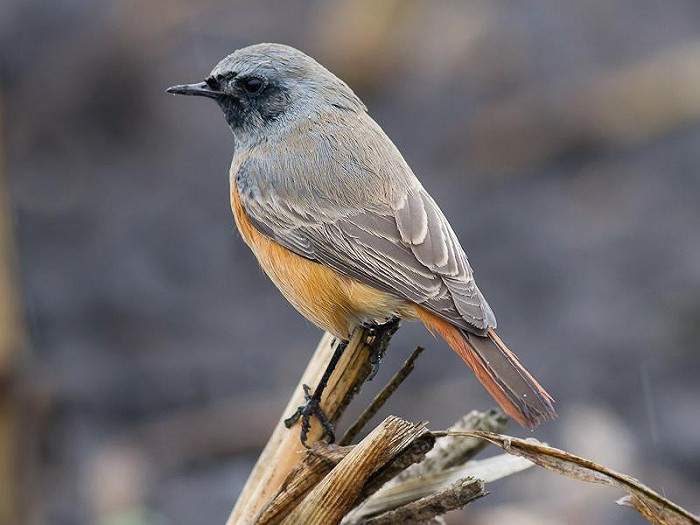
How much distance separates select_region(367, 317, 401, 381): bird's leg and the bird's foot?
207mm

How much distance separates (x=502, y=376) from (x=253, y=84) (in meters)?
1.77

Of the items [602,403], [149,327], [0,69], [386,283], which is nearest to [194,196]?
[149,327]

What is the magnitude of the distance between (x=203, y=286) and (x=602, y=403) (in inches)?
104

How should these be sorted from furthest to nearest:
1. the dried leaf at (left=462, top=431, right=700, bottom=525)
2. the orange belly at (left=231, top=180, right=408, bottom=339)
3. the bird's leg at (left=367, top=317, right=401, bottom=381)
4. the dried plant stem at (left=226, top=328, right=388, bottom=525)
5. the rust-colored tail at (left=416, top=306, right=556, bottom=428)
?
the orange belly at (left=231, top=180, right=408, bottom=339) < the bird's leg at (left=367, top=317, right=401, bottom=381) < the dried plant stem at (left=226, top=328, right=388, bottom=525) < the rust-colored tail at (left=416, top=306, right=556, bottom=428) < the dried leaf at (left=462, top=431, right=700, bottom=525)

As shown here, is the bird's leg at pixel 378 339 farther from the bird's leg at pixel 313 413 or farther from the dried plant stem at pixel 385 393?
the dried plant stem at pixel 385 393

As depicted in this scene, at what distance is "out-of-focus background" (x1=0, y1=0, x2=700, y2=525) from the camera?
21.9 ft

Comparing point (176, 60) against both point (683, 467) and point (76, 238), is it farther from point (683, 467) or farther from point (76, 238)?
point (683, 467)

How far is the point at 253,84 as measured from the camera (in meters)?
4.86

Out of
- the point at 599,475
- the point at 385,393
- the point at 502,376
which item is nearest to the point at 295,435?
the point at 385,393

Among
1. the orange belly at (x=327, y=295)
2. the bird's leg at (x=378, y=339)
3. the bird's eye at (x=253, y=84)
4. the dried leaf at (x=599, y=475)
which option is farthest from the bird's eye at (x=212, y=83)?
the dried leaf at (x=599, y=475)

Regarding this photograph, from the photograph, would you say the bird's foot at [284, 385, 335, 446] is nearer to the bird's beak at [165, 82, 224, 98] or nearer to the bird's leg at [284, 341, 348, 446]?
the bird's leg at [284, 341, 348, 446]

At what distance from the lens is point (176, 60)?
355 inches

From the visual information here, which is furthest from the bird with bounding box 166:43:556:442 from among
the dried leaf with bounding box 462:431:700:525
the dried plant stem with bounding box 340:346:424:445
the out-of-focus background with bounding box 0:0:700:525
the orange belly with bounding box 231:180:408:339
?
the out-of-focus background with bounding box 0:0:700:525

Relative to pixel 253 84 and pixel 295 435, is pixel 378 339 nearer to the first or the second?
pixel 295 435
